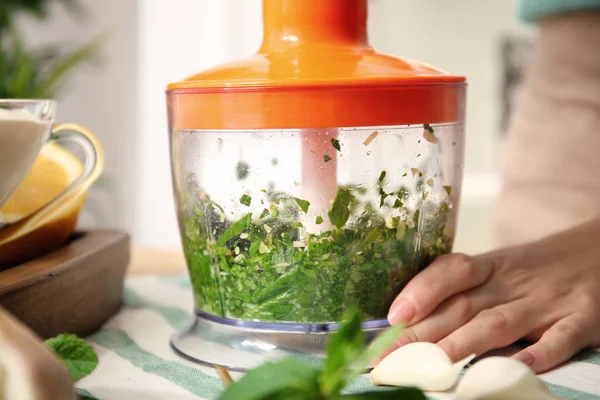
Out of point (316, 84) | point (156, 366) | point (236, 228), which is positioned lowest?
point (156, 366)

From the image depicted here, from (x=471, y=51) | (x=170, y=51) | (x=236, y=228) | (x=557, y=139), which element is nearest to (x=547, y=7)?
(x=557, y=139)

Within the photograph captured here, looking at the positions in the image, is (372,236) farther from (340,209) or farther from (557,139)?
(557,139)

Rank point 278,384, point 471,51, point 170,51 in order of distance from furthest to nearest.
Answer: point 471,51
point 170,51
point 278,384

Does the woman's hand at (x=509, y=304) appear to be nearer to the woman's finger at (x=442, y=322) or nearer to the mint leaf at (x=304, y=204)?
the woman's finger at (x=442, y=322)

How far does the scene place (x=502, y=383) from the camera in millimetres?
399

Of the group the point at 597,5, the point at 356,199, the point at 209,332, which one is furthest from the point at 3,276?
the point at 597,5

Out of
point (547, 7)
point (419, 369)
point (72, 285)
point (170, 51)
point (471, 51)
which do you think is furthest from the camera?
point (471, 51)

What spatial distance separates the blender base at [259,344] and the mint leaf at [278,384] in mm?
193

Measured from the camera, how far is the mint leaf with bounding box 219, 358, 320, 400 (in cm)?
32

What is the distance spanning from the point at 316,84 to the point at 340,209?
0.10 meters

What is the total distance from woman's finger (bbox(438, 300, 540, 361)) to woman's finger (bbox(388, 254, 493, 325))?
3 centimetres

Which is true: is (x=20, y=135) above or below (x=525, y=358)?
above

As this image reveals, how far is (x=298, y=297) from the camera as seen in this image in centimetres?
53

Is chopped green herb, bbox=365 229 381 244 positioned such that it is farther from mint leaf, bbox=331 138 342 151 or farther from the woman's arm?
the woman's arm
